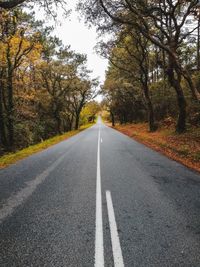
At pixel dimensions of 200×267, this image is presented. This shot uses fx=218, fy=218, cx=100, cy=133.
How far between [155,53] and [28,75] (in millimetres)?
15284

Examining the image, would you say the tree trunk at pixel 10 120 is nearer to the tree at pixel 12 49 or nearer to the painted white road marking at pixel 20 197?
the tree at pixel 12 49

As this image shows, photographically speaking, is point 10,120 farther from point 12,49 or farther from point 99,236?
point 99,236

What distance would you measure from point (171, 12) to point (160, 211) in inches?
576

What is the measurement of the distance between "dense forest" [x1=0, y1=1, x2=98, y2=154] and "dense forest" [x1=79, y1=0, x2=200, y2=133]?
5.09m

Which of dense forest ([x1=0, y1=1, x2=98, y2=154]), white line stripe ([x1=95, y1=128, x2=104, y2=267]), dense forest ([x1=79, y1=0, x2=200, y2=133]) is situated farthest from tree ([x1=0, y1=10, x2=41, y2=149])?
white line stripe ([x1=95, y1=128, x2=104, y2=267])

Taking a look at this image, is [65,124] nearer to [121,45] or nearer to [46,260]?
[121,45]

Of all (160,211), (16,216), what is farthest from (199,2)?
(16,216)

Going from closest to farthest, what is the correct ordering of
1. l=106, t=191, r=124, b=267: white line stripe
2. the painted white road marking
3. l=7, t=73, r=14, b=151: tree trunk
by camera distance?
l=106, t=191, r=124, b=267: white line stripe < the painted white road marking < l=7, t=73, r=14, b=151: tree trunk

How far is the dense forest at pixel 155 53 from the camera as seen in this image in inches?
541

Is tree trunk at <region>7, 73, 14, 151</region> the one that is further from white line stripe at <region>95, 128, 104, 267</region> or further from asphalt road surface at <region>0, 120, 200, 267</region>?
white line stripe at <region>95, 128, 104, 267</region>

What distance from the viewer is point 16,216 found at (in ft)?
14.7

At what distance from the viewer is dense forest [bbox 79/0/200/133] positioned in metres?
13.8

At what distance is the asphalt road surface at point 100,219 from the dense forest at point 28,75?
6924 millimetres

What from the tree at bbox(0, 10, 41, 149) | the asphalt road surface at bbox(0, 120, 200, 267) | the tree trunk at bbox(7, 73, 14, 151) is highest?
the tree at bbox(0, 10, 41, 149)
